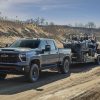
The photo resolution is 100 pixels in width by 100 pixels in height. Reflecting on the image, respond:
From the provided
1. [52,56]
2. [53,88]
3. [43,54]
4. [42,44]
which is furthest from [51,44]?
[53,88]

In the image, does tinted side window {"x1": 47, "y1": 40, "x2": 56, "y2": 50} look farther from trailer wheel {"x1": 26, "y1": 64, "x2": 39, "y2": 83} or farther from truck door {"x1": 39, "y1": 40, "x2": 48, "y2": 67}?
trailer wheel {"x1": 26, "y1": 64, "x2": 39, "y2": 83}

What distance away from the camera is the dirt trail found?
1343 centimetres

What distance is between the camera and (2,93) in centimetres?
1437

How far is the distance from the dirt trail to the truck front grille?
3.26 feet

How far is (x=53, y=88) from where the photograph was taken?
15672 mm

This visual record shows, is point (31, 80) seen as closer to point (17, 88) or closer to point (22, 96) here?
point (17, 88)

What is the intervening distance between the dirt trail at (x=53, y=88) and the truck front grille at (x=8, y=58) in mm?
993

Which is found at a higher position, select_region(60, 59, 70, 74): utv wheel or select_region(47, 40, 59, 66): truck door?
select_region(47, 40, 59, 66): truck door

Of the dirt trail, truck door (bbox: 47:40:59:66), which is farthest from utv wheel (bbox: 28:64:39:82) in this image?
truck door (bbox: 47:40:59:66)

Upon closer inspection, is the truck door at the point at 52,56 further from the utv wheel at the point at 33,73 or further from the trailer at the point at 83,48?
the trailer at the point at 83,48

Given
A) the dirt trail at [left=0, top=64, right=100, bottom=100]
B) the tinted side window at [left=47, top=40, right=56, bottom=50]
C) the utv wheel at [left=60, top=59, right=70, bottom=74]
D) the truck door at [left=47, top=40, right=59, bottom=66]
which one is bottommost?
the dirt trail at [left=0, top=64, right=100, bottom=100]

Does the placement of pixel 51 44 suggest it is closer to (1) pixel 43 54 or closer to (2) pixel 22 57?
(1) pixel 43 54

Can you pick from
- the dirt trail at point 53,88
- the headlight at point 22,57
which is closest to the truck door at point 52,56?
the dirt trail at point 53,88

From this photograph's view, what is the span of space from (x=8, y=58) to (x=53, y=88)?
253 cm
